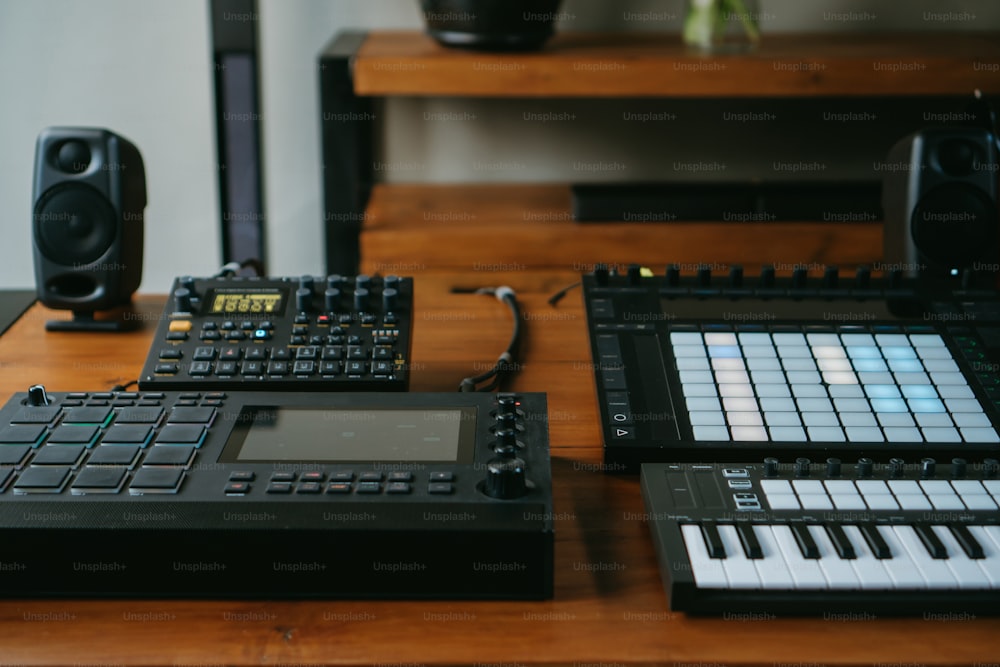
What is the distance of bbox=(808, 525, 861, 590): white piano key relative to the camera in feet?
2.21

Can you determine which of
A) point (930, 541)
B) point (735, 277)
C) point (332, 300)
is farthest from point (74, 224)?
point (930, 541)

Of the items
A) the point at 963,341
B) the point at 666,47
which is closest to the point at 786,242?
the point at 666,47

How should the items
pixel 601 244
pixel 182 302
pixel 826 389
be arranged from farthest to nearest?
pixel 601 244 → pixel 182 302 → pixel 826 389

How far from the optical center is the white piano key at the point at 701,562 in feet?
2.20

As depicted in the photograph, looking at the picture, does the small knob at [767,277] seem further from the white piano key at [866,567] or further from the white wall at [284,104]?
the white wall at [284,104]

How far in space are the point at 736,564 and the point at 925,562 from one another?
130 millimetres

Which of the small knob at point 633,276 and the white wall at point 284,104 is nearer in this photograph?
the small knob at point 633,276

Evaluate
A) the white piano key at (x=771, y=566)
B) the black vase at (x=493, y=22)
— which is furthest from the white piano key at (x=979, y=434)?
→ the black vase at (x=493, y=22)

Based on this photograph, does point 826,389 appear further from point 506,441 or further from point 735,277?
point 506,441

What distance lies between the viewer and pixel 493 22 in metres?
2.14

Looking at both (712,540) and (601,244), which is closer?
(712,540)

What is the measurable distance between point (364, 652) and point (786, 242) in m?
1.82

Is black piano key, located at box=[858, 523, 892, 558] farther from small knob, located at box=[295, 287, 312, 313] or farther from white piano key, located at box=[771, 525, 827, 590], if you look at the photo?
small knob, located at box=[295, 287, 312, 313]

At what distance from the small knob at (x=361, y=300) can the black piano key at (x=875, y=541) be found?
513 mm
